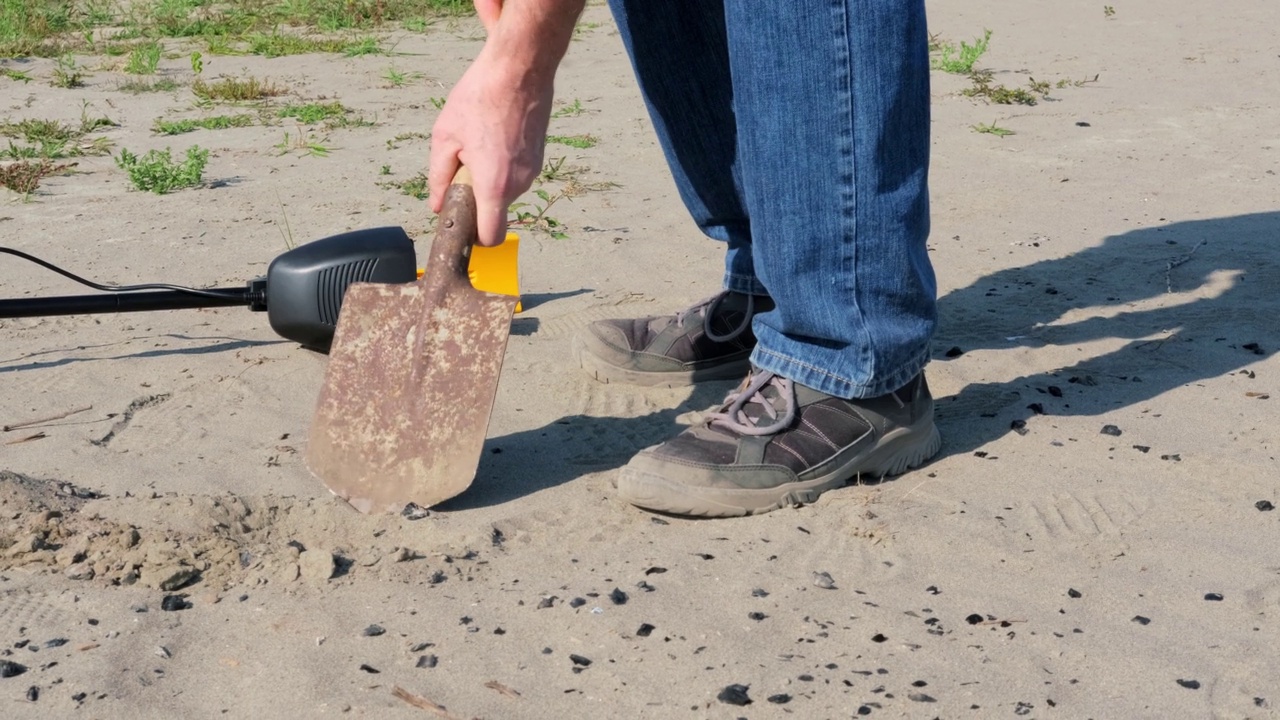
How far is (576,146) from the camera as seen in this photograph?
→ 14.6ft

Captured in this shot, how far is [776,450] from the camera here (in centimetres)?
205

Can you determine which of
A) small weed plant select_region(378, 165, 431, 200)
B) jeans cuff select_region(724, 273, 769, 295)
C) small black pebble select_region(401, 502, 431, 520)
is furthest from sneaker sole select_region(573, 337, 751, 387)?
small weed plant select_region(378, 165, 431, 200)

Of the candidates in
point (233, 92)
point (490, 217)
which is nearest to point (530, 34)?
point (490, 217)

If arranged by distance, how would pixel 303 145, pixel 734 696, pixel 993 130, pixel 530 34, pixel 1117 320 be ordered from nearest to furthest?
pixel 734 696
pixel 530 34
pixel 1117 320
pixel 303 145
pixel 993 130

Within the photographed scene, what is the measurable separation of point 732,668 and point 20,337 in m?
2.00

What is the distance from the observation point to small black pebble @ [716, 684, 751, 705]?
1.50m

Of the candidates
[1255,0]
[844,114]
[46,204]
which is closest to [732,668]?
[844,114]

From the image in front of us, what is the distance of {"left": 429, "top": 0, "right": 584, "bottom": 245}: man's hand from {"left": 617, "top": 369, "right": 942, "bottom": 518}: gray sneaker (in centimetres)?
47

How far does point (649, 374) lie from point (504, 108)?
2.73 ft

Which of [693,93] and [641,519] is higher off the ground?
[693,93]

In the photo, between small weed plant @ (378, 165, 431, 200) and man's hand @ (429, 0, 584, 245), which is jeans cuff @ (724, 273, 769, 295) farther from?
small weed plant @ (378, 165, 431, 200)

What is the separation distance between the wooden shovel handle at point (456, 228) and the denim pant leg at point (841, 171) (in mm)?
446

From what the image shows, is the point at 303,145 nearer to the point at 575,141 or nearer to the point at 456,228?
the point at 575,141

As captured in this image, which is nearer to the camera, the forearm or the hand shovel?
the forearm
